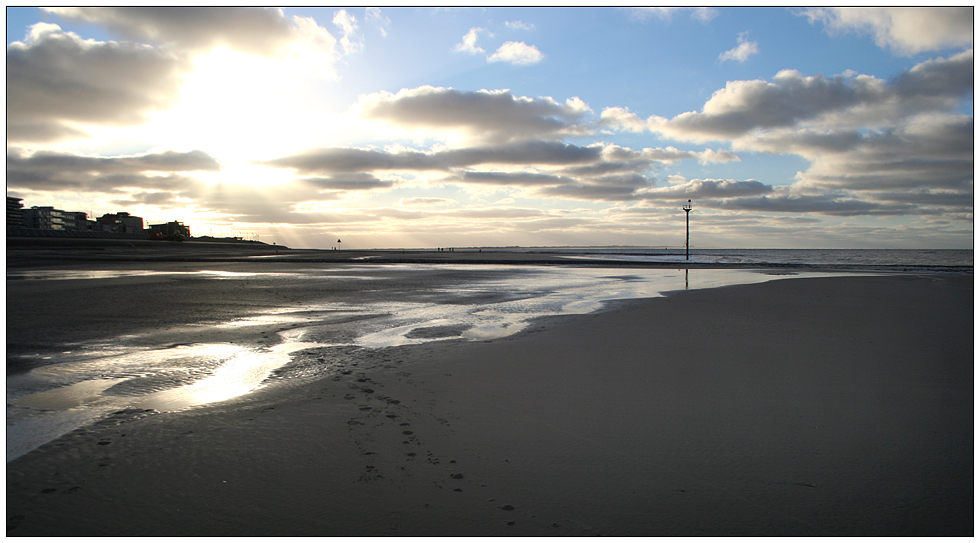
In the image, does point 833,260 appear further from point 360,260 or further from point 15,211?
point 15,211

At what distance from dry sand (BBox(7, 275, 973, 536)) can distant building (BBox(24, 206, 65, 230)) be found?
7691 inches

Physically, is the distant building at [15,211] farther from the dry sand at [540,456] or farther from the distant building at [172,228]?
the dry sand at [540,456]

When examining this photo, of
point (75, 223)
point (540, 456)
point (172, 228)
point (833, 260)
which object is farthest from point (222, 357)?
point (75, 223)

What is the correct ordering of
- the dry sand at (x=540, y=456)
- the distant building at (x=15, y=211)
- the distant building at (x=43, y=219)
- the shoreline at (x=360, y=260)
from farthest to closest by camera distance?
the distant building at (x=43, y=219) < the distant building at (x=15, y=211) < the shoreline at (x=360, y=260) < the dry sand at (x=540, y=456)

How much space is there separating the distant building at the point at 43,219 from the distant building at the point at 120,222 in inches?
400

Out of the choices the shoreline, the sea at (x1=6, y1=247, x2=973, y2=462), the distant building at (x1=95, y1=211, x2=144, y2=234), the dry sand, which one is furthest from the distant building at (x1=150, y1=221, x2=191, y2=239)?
the dry sand

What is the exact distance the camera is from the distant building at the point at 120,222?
16175 centimetres

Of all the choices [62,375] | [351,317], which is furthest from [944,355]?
[62,375]

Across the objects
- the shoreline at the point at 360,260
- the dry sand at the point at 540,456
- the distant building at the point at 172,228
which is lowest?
the dry sand at the point at 540,456

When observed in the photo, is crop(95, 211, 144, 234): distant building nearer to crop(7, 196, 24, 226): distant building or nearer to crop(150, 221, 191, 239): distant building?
crop(150, 221, 191, 239): distant building

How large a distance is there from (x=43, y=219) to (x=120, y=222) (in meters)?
24.7

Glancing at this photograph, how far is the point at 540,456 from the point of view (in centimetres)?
322

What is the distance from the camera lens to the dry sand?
8.39 ft

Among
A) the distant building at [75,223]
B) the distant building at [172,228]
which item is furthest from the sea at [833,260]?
the distant building at [75,223]
